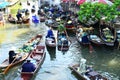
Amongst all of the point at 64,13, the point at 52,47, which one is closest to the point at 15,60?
the point at 52,47

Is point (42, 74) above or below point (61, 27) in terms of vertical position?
below

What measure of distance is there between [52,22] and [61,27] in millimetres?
5452

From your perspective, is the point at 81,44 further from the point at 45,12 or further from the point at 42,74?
the point at 45,12

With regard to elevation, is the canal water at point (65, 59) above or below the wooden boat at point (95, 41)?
below

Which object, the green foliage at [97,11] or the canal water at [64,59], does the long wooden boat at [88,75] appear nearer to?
the canal water at [64,59]

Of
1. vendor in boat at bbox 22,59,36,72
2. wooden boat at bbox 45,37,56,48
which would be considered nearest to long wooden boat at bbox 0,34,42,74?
wooden boat at bbox 45,37,56,48

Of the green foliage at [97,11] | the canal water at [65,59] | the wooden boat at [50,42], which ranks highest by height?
the green foliage at [97,11]

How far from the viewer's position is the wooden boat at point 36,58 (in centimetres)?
→ 1835

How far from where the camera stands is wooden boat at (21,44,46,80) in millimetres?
18353

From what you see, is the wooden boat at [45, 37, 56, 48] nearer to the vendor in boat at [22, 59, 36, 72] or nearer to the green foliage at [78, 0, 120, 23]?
the green foliage at [78, 0, 120, 23]

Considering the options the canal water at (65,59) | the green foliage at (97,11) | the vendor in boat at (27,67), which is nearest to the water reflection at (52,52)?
the canal water at (65,59)

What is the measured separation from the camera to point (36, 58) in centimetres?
2177

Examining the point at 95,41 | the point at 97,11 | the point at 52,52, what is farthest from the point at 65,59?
the point at 97,11

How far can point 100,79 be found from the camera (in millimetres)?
17547
